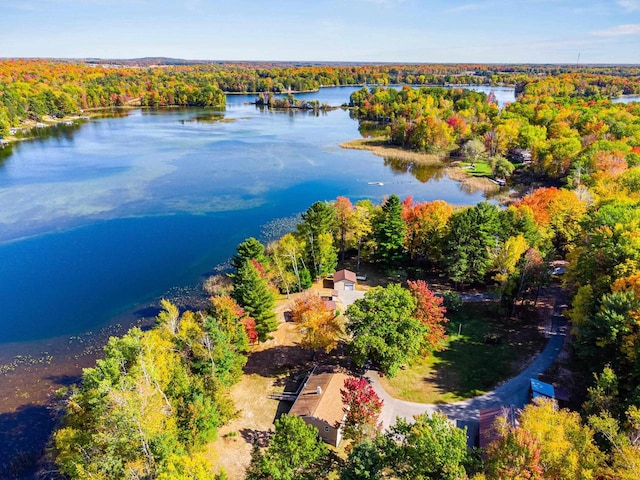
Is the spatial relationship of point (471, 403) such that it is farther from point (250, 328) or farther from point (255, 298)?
point (255, 298)

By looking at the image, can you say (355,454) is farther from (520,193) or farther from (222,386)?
(520,193)

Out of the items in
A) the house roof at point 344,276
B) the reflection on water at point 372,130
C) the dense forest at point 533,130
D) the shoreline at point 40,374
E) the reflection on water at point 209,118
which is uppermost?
the dense forest at point 533,130

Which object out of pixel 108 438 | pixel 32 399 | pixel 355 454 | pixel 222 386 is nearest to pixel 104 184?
pixel 32 399

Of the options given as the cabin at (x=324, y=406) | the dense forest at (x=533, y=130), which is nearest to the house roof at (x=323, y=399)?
the cabin at (x=324, y=406)

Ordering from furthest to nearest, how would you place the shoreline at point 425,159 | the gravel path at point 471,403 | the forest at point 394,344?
the shoreline at point 425,159, the gravel path at point 471,403, the forest at point 394,344

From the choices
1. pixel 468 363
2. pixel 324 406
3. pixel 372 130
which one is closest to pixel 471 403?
pixel 468 363

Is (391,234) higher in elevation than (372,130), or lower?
higher

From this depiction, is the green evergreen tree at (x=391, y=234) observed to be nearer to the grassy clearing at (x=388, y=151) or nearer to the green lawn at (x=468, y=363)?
the green lawn at (x=468, y=363)
